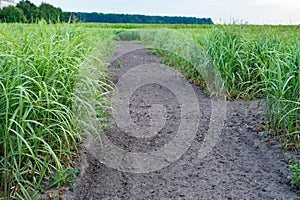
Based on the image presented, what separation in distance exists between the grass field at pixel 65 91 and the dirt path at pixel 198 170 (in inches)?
5.7

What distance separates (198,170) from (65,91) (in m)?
1.01

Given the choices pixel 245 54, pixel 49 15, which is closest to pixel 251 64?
pixel 245 54

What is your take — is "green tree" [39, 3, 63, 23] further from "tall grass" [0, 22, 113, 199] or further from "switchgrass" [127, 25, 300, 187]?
"tall grass" [0, 22, 113, 199]

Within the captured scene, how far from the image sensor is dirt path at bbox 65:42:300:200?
6.38ft

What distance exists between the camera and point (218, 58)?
12.5ft

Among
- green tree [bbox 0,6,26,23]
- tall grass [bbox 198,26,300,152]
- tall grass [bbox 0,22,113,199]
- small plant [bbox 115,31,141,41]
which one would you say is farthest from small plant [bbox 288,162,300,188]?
small plant [bbox 115,31,141,41]

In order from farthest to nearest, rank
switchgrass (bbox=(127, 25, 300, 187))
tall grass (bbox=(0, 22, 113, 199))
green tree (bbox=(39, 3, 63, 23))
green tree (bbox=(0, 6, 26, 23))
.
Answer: green tree (bbox=(0, 6, 26, 23)), green tree (bbox=(39, 3, 63, 23)), switchgrass (bbox=(127, 25, 300, 187)), tall grass (bbox=(0, 22, 113, 199))

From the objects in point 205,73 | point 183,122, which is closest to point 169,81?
point 205,73

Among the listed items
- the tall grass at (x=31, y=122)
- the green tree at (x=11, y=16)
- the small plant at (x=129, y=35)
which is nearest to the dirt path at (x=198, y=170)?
the tall grass at (x=31, y=122)

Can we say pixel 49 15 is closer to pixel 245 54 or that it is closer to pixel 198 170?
pixel 245 54

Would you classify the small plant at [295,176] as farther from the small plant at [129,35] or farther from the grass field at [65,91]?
the small plant at [129,35]

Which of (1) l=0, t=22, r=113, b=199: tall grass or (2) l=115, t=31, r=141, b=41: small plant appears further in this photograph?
(2) l=115, t=31, r=141, b=41: small plant

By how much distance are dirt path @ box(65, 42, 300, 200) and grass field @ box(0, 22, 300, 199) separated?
0.14m

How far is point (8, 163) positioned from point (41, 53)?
0.86 metres
